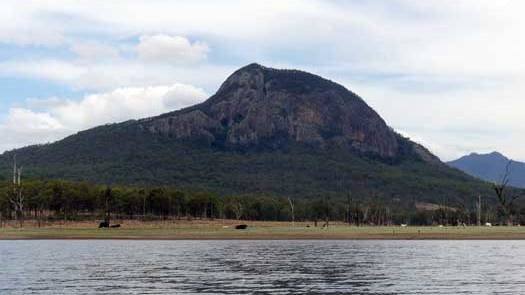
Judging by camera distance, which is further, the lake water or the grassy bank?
the grassy bank

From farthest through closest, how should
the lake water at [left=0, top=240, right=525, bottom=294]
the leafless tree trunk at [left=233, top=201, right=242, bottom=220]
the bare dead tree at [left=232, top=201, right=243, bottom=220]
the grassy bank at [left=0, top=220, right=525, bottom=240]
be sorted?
the bare dead tree at [left=232, top=201, right=243, bottom=220], the leafless tree trunk at [left=233, top=201, right=242, bottom=220], the grassy bank at [left=0, top=220, right=525, bottom=240], the lake water at [left=0, top=240, right=525, bottom=294]

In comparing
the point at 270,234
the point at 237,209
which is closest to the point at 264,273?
the point at 270,234

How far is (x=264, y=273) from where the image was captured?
53688 millimetres

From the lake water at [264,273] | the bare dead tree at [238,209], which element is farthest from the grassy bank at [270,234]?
the bare dead tree at [238,209]

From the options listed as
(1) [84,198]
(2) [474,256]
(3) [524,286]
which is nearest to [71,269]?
(3) [524,286]

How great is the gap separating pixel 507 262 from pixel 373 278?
19042 mm

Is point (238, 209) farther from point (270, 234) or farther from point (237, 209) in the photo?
point (270, 234)

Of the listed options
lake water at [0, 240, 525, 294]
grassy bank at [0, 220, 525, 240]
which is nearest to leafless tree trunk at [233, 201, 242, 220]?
grassy bank at [0, 220, 525, 240]

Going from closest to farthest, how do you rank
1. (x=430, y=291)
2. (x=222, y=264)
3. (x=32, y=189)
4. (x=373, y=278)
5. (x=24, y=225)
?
(x=430, y=291), (x=373, y=278), (x=222, y=264), (x=24, y=225), (x=32, y=189)

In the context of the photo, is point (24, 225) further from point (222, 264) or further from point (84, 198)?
point (222, 264)

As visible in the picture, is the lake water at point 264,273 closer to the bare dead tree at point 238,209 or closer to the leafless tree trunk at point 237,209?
the leafless tree trunk at point 237,209

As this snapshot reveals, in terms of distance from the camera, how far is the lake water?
4338 cm

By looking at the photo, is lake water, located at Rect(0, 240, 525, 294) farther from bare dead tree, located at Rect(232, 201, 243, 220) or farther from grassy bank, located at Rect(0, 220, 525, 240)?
bare dead tree, located at Rect(232, 201, 243, 220)

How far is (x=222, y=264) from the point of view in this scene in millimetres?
62094
